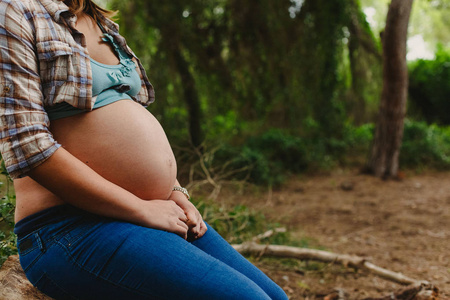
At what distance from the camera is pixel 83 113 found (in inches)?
45.3

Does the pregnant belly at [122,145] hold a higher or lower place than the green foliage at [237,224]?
higher

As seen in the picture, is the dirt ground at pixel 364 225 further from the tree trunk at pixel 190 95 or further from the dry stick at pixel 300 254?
the tree trunk at pixel 190 95

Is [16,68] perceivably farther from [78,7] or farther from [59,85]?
[78,7]

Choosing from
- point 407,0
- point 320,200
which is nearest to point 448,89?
point 407,0

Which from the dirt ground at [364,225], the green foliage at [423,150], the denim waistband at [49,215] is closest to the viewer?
the denim waistband at [49,215]

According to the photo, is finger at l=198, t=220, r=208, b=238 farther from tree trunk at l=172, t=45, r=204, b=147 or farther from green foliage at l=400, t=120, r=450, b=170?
green foliage at l=400, t=120, r=450, b=170

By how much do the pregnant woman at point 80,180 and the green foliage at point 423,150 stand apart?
22.8 feet

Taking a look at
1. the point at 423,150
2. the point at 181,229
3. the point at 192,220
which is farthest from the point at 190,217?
the point at 423,150

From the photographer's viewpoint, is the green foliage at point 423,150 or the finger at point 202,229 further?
the green foliage at point 423,150

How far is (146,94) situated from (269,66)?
605 centimetres

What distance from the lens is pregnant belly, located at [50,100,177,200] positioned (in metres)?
1.15

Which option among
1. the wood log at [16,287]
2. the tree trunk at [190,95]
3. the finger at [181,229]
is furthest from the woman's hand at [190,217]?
the tree trunk at [190,95]

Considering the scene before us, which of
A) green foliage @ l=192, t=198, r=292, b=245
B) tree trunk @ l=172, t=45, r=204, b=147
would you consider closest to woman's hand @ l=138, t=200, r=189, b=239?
green foliage @ l=192, t=198, r=292, b=245

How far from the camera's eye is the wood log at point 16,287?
50.9 inches
